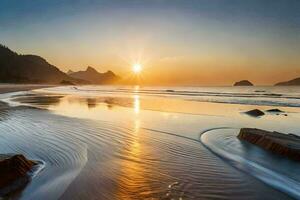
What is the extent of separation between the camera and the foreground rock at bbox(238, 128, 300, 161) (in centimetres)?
843

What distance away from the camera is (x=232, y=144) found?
404 inches

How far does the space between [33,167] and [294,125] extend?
585 inches

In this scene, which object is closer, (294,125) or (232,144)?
(232,144)

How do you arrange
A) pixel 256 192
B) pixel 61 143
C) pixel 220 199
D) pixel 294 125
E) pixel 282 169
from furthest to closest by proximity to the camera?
1. pixel 294 125
2. pixel 61 143
3. pixel 282 169
4. pixel 256 192
5. pixel 220 199

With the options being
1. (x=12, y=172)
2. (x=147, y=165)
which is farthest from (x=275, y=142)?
(x=12, y=172)

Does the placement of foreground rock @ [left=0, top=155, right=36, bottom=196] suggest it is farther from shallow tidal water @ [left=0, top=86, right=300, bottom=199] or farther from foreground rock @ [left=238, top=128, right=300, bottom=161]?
foreground rock @ [left=238, top=128, right=300, bottom=161]

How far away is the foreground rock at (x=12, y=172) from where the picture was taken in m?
5.42

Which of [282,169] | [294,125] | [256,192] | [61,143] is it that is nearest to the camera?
[256,192]

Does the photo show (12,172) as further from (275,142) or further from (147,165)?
(275,142)

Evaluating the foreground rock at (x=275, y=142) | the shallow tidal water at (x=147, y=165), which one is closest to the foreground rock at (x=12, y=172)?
the shallow tidal water at (x=147, y=165)

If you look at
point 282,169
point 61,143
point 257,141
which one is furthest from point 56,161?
point 257,141

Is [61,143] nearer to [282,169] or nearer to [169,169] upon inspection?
[169,169]

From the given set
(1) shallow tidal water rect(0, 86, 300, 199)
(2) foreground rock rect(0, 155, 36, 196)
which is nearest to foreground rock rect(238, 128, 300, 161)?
(1) shallow tidal water rect(0, 86, 300, 199)

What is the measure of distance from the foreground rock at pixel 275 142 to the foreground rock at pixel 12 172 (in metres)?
7.73
